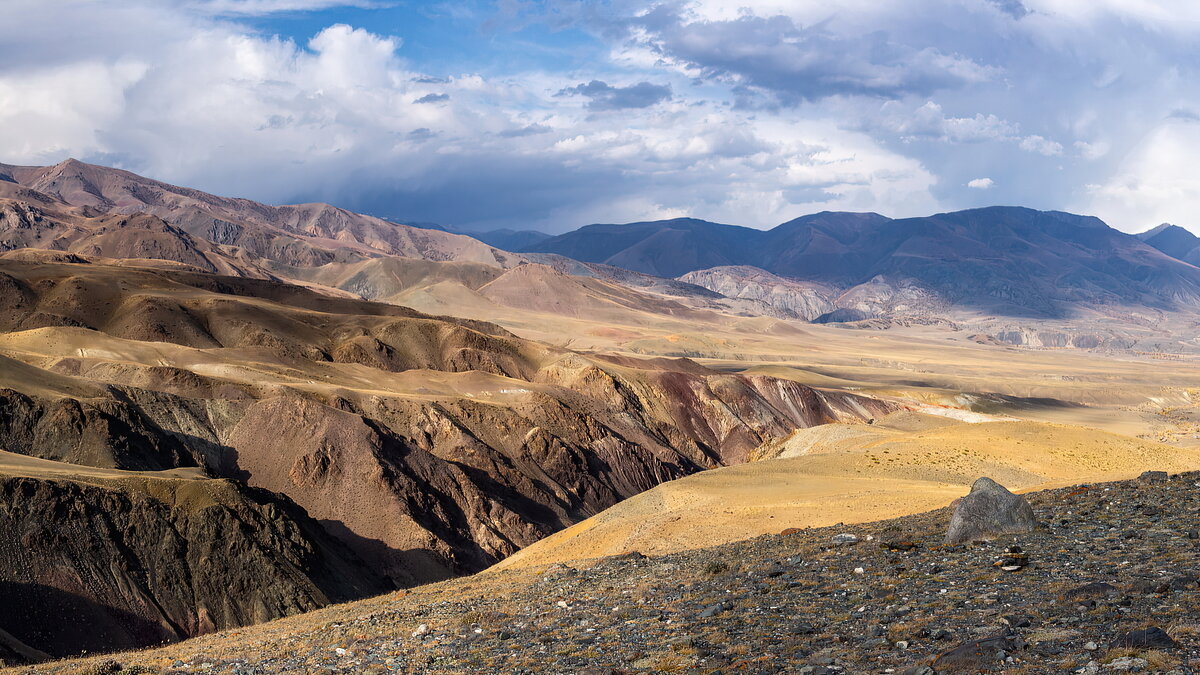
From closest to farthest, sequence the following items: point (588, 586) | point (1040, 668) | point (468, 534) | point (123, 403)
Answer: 1. point (1040, 668)
2. point (588, 586)
3. point (123, 403)
4. point (468, 534)

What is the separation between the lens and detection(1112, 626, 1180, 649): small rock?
36.6 ft

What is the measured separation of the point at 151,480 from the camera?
51312 millimetres

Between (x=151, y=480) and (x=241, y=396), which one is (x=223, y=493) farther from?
(x=241, y=396)

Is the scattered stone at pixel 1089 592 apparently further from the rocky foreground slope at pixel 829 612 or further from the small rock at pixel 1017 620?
the small rock at pixel 1017 620

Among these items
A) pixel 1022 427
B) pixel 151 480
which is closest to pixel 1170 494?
pixel 1022 427

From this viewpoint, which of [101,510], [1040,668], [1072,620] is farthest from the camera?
[101,510]

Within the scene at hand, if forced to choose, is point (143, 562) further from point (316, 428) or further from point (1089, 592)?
point (1089, 592)

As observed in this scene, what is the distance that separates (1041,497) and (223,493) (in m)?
42.1

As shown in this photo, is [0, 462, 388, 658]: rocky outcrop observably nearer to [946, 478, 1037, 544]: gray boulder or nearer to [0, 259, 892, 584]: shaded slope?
[0, 259, 892, 584]: shaded slope

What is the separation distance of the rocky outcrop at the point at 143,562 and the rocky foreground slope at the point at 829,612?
24100 millimetres

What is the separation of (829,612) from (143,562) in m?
42.5

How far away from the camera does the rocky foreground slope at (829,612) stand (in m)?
12.5

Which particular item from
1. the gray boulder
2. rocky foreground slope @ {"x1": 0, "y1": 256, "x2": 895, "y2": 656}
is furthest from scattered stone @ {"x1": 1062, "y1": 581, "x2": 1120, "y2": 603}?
rocky foreground slope @ {"x1": 0, "y1": 256, "x2": 895, "y2": 656}

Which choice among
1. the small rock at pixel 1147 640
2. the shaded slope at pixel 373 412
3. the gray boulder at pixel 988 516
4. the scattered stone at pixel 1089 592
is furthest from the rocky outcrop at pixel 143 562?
the small rock at pixel 1147 640
